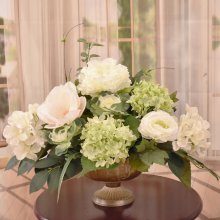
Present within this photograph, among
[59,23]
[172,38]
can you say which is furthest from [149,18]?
[59,23]

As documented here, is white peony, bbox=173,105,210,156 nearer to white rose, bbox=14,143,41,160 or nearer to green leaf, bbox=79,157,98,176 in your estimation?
green leaf, bbox=79,157,98,176

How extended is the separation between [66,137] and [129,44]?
2.85 m

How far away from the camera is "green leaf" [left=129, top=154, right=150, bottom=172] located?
54.1 inches

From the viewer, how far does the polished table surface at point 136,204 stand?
1516 mm

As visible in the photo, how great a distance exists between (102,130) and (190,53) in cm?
278

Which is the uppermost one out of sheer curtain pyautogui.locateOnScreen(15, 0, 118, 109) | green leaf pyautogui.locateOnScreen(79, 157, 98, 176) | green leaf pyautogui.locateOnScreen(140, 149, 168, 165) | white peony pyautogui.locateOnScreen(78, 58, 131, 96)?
sheer curtain pyautogui.locateOnScreen(15, 0, 118, 109)

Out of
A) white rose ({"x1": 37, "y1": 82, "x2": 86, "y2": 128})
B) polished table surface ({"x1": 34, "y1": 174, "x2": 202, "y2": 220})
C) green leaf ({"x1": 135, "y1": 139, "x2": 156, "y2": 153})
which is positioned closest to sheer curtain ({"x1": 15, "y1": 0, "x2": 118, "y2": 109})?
polished table surface ({"x1": 34, "y1": 174, "x2": 202, "y2": 220})

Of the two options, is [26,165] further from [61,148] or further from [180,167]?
[180,167]

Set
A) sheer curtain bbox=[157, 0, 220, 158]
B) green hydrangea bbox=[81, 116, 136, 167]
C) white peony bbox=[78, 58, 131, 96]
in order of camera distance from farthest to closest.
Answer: sheer curtain bbox=[157, 0, 220, 158] < white peony bbox=[78, 58, 131, 96] < green hydrangea bbox=[81, 116, 136, 167]

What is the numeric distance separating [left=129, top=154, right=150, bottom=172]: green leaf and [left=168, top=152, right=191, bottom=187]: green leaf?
0.34 feet

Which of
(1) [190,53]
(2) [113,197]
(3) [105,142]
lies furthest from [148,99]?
(1) [190,53]

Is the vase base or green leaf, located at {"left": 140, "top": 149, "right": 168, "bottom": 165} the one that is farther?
the vase base

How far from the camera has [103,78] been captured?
4.66ft

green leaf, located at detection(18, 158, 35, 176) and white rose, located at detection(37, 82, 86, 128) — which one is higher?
white rose, located at detection(37, 82, 86, 128)
